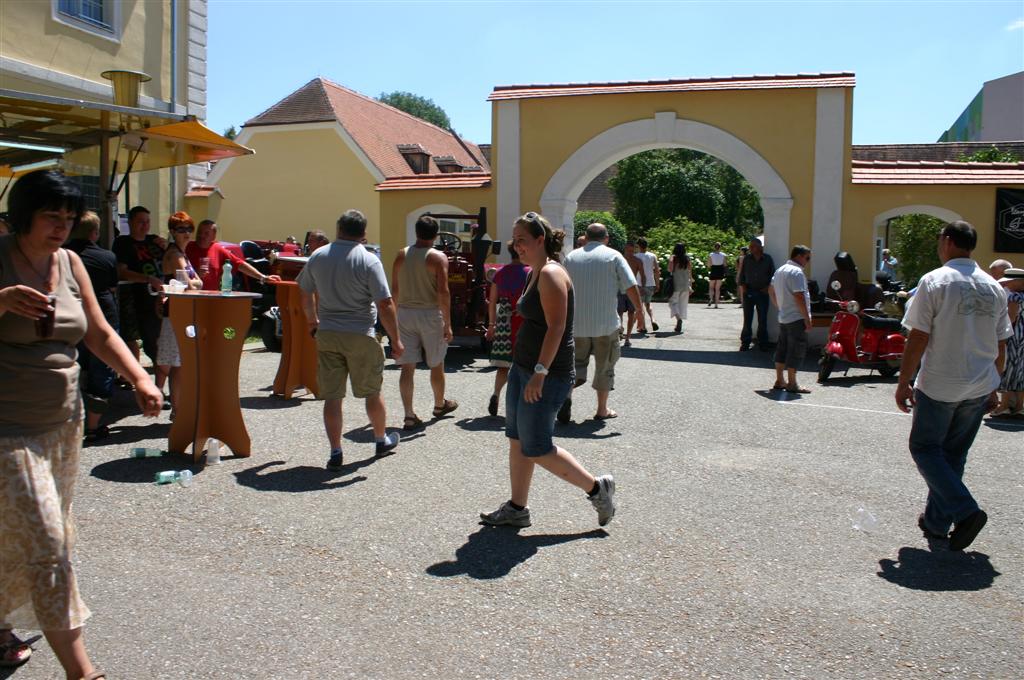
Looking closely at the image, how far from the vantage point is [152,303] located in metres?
7.87

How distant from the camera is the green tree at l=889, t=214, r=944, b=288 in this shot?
23.8 m

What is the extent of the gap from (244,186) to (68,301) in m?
31.9

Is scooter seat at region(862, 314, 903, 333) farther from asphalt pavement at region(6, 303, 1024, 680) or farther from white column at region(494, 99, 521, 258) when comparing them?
white column at region(494, 99, 521, 258)

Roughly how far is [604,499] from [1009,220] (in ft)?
39.4

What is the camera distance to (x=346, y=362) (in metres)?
6.38

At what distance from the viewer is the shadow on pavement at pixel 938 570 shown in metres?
4.42

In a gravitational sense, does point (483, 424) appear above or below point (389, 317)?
below

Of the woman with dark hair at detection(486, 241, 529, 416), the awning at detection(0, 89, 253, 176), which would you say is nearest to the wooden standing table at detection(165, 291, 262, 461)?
the woman with dark hair at detection(486, 241, 529, 416)

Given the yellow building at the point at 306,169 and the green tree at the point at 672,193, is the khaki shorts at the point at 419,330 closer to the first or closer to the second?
the yellow building at the point at 306,169

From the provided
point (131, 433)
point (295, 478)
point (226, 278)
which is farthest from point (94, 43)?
point (295, 478)

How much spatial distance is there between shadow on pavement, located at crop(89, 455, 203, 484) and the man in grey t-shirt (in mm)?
1018

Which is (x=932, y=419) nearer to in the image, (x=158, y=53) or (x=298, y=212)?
(x=158, y=53)

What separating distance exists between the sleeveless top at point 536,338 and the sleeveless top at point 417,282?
297cm

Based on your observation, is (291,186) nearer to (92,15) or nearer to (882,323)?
(92,15)
